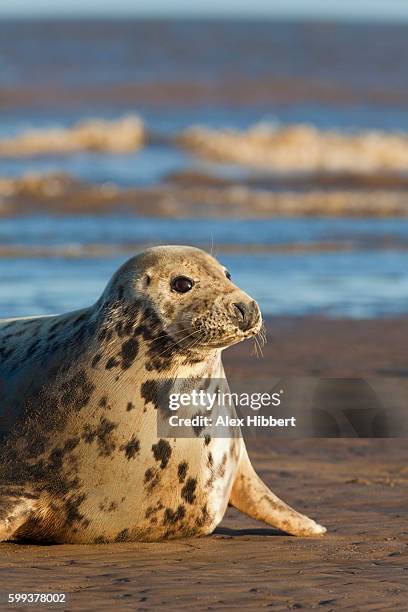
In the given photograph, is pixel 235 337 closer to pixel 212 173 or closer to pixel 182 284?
pixel 182 284

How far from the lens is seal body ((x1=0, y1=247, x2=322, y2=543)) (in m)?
5.76

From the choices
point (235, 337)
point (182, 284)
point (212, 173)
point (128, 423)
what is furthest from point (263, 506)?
point (212, 173)

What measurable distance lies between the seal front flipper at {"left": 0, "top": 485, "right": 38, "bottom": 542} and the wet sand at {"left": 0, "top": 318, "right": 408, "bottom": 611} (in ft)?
0.29

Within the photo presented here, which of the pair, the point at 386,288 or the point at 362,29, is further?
the point at 362,29

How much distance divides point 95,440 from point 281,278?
8.24 m

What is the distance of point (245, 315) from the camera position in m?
5.73

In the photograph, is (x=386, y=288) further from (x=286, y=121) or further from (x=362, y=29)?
(x=362, y=29)

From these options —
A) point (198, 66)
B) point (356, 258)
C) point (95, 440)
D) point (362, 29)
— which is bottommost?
point (95, 440)

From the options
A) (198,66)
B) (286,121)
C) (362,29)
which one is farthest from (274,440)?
(362,29)

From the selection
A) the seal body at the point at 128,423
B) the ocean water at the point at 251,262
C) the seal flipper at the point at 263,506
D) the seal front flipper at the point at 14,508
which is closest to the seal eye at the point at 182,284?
the seal body at the point at 128,423

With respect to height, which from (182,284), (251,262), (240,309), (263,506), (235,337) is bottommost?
(263,506)

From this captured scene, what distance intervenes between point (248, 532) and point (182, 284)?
1243 mm

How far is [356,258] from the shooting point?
15414mm

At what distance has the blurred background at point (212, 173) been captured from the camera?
46.1 feet
